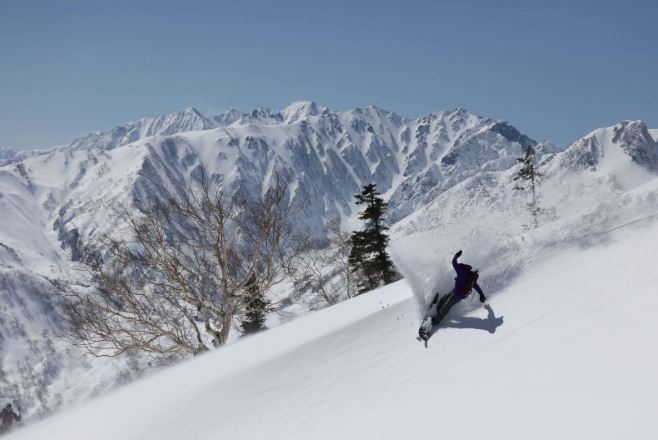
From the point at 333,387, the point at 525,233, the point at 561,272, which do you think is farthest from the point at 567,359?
the point at 525,233

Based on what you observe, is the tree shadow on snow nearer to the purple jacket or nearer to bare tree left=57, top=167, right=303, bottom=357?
the purple jacket

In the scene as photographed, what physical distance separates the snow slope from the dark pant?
27 cm

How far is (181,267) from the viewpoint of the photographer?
50.9 ft

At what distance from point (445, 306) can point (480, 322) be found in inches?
28.2

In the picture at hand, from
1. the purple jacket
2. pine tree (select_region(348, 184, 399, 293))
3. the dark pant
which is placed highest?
pine tree (select_region(348, 184, 399, 293))

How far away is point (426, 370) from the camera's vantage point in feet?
24.6

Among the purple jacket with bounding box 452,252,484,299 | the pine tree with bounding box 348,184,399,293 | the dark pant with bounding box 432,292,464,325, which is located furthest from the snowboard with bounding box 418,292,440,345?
the pine tree with bounding box 348,184,399,293

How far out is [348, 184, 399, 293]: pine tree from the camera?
28.7 meters

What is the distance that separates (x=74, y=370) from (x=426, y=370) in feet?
700

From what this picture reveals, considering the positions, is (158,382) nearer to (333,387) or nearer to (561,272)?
(333,387)

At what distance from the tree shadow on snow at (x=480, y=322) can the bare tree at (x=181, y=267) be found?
7596 millimetres

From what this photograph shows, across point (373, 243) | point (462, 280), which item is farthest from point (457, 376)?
point (373, 243)

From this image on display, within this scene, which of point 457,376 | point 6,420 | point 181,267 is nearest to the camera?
point 457,376

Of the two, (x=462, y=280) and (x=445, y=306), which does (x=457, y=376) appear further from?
(x=462, y=280)
